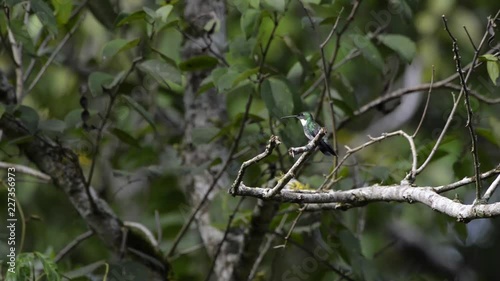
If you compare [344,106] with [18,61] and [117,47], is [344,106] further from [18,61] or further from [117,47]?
[18,61]

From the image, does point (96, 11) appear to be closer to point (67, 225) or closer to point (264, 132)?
point (264, 132)

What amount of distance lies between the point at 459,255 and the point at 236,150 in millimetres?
3750

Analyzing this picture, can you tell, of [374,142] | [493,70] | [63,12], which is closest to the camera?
[493,70]

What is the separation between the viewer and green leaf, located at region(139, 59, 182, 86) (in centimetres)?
358

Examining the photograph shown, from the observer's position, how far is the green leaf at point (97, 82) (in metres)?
3.61

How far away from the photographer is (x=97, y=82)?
144 inches

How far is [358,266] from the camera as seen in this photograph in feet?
12.3

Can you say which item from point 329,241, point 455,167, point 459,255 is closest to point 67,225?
point 329,241

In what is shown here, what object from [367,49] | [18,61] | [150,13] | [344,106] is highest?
[367,49]

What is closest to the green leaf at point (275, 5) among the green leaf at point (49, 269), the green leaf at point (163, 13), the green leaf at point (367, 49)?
the green leaf at point (163, 13)

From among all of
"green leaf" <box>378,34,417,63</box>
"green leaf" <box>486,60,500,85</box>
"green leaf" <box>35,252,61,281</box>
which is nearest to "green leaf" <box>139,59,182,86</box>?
"green leaf" <box>35,252,61,281</box>

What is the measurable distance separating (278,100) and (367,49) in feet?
1.74

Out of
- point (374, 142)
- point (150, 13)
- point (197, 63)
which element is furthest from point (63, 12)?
point (374, 142)

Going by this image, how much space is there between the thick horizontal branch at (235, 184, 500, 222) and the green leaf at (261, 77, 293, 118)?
0.52 meters
